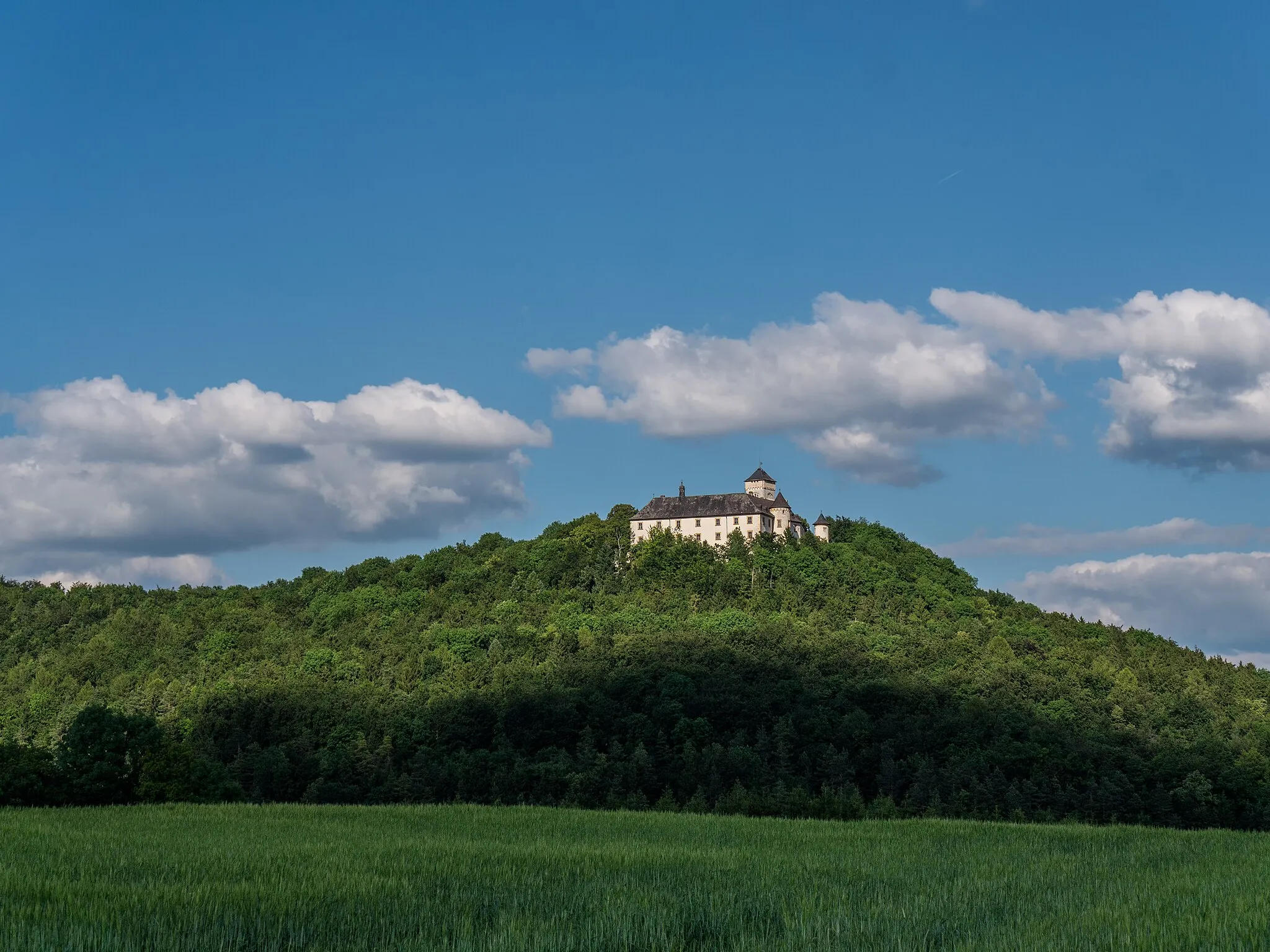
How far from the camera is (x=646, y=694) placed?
11775 centimetres

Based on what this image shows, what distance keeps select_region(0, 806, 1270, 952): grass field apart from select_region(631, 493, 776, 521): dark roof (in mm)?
130103

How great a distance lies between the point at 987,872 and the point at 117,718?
4368 cm

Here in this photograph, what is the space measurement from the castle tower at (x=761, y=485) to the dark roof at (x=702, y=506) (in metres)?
3.86

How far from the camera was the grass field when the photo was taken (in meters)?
16.0

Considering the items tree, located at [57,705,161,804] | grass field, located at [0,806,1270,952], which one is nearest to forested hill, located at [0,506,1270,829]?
tree, located at [57,705,161,804]

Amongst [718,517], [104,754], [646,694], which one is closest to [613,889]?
[104,754]

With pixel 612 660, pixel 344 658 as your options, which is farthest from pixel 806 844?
pixel 344 658

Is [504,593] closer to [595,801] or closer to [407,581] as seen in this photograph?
[407,581]

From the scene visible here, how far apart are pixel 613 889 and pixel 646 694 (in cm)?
9756

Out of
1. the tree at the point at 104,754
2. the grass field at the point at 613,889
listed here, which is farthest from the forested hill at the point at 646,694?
the grass field at the point at 613,889

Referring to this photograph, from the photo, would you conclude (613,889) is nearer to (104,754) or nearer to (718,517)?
(104,754)

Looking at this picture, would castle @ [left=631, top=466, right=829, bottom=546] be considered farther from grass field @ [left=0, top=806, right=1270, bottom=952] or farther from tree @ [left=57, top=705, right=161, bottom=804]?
grass field @ [left=0, top=806, right=1270, bottom=952]

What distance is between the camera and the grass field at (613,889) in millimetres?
16047

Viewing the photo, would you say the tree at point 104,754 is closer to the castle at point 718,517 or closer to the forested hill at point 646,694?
the forested hill at point 646,694
